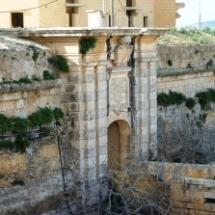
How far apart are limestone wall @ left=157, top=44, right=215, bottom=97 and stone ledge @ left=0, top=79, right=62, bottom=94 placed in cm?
468

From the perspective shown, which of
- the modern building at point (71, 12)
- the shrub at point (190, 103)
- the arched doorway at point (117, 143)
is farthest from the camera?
the modern building at point (71, 12)

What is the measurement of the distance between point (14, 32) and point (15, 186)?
3.14 meters

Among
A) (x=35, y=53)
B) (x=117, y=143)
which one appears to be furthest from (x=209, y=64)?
(x=35, y=53)

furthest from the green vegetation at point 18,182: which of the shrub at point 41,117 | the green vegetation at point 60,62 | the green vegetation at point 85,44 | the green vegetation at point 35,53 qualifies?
the green vegetation at point 85,44

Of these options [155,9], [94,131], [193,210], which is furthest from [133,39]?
[155,9]

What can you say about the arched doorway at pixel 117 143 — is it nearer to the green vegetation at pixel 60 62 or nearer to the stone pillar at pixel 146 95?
the stone pillar at pixel 146 95

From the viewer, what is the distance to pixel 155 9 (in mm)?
31688

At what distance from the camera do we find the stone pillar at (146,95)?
54.6 ft

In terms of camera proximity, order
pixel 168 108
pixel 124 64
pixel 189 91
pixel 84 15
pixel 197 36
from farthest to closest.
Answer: pixel 84 15, pixel 197 36, pixel 189 91, pixel 168 108, pixel 124 64

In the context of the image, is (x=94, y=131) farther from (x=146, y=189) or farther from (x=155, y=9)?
(x=155, y=9)

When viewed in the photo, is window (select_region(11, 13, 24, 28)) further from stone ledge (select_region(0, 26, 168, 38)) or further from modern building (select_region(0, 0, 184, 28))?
stone ledge (select_region(0, 26, 168, 38))

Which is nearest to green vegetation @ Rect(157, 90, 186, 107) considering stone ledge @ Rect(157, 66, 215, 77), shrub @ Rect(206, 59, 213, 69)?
stone ledge @ Rect(157, 66, 215, 77)

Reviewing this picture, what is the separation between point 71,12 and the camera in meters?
26.7

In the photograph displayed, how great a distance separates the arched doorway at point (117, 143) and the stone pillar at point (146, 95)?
11.4 inches
